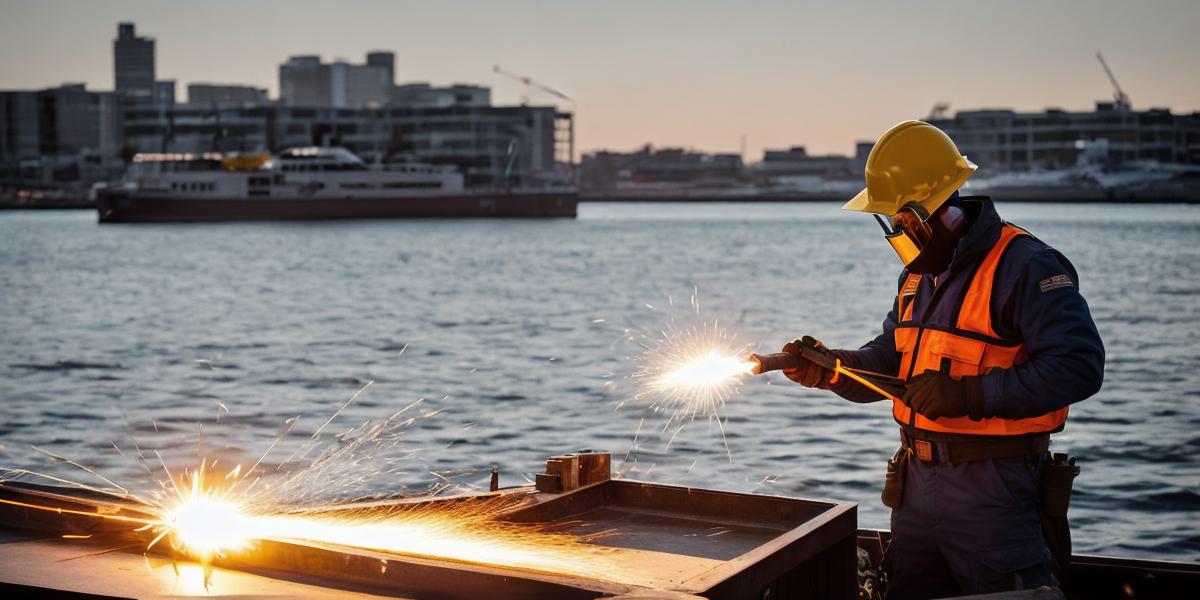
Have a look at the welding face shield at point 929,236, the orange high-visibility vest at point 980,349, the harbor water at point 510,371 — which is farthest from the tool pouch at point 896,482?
the harbor water at point 510,371

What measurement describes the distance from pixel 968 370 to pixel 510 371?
1840 centimetres

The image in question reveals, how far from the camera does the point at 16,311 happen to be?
37594 mm

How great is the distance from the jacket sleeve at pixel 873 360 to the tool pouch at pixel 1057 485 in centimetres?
70

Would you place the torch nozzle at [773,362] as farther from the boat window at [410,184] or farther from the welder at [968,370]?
the boat window at [410,184]

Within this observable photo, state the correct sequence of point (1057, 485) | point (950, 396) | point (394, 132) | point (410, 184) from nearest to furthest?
point (950, 396)
point (1057, 485)
point (410, 184)
point (394, 132)

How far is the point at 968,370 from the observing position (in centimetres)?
423

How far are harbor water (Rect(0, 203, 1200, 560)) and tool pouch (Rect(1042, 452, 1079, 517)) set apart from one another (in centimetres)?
679

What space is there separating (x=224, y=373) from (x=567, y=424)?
27.1ft

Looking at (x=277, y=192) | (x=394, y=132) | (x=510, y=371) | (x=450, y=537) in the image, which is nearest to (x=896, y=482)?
(x=450, y=537)

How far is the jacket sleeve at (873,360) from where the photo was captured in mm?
4707

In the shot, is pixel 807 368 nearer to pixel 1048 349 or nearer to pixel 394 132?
pixel 1048 349

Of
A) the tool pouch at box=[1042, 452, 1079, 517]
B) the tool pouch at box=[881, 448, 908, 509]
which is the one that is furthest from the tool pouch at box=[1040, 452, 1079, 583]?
the tool pouch at box=[881, 448, 908, 509]

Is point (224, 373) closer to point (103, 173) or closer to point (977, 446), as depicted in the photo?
point (977, 446)

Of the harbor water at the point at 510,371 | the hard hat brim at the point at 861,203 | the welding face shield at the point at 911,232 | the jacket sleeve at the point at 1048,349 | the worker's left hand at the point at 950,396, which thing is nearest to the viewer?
the jacket sleeve at the point at 1048,349
